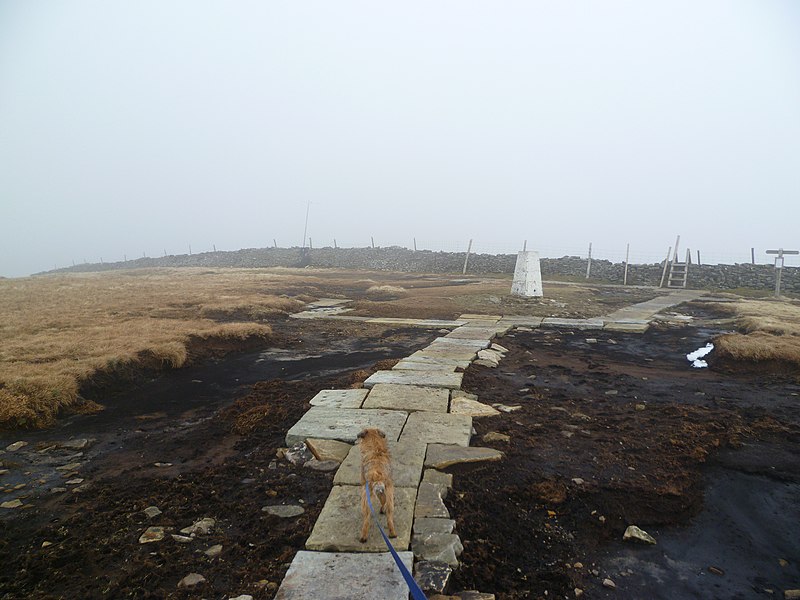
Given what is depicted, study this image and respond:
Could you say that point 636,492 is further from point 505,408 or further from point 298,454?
point 298,454

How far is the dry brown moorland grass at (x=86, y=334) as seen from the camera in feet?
18.4

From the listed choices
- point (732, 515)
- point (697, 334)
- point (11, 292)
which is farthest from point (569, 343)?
point (11, 292)

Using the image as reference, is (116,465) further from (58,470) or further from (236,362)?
(236,362)

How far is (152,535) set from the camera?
3.07 meters

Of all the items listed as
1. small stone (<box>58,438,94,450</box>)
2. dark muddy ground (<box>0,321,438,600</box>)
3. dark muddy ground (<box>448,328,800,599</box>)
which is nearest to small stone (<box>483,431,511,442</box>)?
dark muddy ground (<box>448,328,800,599</box>)

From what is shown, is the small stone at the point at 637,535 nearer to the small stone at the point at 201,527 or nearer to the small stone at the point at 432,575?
the small stone at the point at 432,575

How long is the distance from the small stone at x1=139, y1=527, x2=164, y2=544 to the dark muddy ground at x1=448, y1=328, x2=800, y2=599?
2.07m

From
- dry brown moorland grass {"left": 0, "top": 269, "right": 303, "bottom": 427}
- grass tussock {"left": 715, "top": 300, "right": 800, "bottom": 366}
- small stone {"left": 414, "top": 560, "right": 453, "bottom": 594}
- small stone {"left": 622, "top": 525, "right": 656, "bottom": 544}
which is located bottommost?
small stone {"left": 622, "top": 525, "right": 656, "bottom": 544}

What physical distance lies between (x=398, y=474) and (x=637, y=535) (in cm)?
185

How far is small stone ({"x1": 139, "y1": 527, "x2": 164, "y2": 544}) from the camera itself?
3.01 metres

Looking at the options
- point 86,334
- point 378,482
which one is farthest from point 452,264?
point 378,482

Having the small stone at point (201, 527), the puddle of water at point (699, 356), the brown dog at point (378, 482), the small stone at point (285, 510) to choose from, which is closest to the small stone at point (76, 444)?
the small stone at point (201, 527)

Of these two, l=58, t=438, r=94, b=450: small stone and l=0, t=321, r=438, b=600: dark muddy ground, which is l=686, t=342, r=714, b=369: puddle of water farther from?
l=58, t=438, r=94, b=450: small stone

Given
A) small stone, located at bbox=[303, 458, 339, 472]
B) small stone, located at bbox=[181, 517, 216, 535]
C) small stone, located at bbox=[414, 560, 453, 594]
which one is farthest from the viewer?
small stone, located at bbox=[303, 458, 339, 472]
